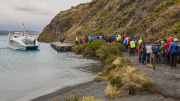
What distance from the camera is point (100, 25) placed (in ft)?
165

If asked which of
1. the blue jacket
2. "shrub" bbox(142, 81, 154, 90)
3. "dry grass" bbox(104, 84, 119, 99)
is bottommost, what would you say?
"dry grass" bbox(104, 84, 119, 99)

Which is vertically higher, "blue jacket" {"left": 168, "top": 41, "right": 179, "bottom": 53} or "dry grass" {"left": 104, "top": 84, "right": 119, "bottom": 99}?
"blue jacket" {"left": 168, "top": 41, "right": 179, "bottom": 53}

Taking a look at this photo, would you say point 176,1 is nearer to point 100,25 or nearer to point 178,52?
point 178,52

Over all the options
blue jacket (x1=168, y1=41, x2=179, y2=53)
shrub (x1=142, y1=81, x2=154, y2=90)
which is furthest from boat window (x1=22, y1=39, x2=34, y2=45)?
shrub (x1=142, y1=81, x2=154, y2=90)

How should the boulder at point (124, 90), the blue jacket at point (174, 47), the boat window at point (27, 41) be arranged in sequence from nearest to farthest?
the boulder at point (124, 90), the blue jacket at point (174, 47), the boat window at point (27, 41)

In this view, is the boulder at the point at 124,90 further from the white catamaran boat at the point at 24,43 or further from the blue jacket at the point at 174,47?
the white catamaran boat at the point at 24,43

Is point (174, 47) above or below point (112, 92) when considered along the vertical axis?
above

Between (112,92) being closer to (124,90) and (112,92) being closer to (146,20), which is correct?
(124,90)

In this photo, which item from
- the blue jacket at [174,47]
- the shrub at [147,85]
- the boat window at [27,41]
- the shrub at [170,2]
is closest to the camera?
the shrub at [147,85]


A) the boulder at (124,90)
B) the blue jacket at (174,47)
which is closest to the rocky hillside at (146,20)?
the blue jacket at (174,47)

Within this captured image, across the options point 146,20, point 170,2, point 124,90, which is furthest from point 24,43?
point 124,90

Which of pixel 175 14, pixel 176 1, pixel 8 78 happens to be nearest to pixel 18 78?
pixel 8 78

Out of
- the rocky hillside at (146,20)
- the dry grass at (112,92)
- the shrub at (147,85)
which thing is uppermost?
the rocky hillside at (146,20)

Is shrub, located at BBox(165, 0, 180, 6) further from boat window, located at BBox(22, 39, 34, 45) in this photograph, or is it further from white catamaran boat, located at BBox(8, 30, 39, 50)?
boat window, located at BBox(22, 39, 34, 45)
